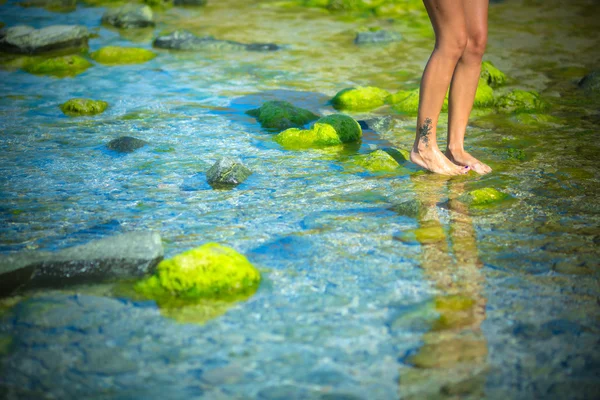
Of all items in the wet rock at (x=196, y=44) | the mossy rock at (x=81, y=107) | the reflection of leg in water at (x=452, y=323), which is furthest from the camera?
the wet rock at (x=196, y=44)

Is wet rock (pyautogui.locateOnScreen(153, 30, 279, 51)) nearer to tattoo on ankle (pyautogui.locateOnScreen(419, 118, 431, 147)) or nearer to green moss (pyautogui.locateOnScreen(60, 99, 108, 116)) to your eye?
green moss (pyautogui.locateOnScreen(60, 99, 108, 116))

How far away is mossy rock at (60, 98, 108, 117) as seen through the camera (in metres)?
5.13

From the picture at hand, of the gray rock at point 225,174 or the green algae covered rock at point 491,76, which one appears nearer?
the gray rock at point 225,174

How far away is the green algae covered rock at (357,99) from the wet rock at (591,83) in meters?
1.82

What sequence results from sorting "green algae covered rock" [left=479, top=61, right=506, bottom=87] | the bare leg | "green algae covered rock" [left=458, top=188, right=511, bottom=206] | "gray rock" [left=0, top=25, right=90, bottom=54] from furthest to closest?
"gray rock" [left=0, top=25, right=90, bottom=54] → "green algae covered rock" [left=479, top=61, right=506, bottom=87] → the bare leg → "green algae covered rock" [left=458, top=188, right=511, bottom=206]

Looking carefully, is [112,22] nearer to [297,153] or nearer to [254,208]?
[297,153]

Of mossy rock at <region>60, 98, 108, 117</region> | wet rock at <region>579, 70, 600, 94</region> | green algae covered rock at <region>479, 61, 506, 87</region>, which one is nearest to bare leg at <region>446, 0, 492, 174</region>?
green algae covered rock at <region>479, 61, 506, 87</region>

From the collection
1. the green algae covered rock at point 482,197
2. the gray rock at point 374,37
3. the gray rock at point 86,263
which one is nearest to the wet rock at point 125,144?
the gray rock at point 86,263

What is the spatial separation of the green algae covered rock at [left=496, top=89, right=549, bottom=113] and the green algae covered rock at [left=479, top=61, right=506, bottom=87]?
1.85ft

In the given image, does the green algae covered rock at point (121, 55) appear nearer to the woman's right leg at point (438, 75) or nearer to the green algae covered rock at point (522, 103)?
the green algae covered rock at point (522, 103)

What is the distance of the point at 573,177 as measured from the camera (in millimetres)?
3764

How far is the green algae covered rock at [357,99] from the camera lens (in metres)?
5.36

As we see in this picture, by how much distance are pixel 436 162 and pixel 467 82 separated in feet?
1.66

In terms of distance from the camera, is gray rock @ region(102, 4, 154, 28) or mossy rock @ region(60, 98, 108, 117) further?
gray rock @ region(102, 4, 154, 28)
